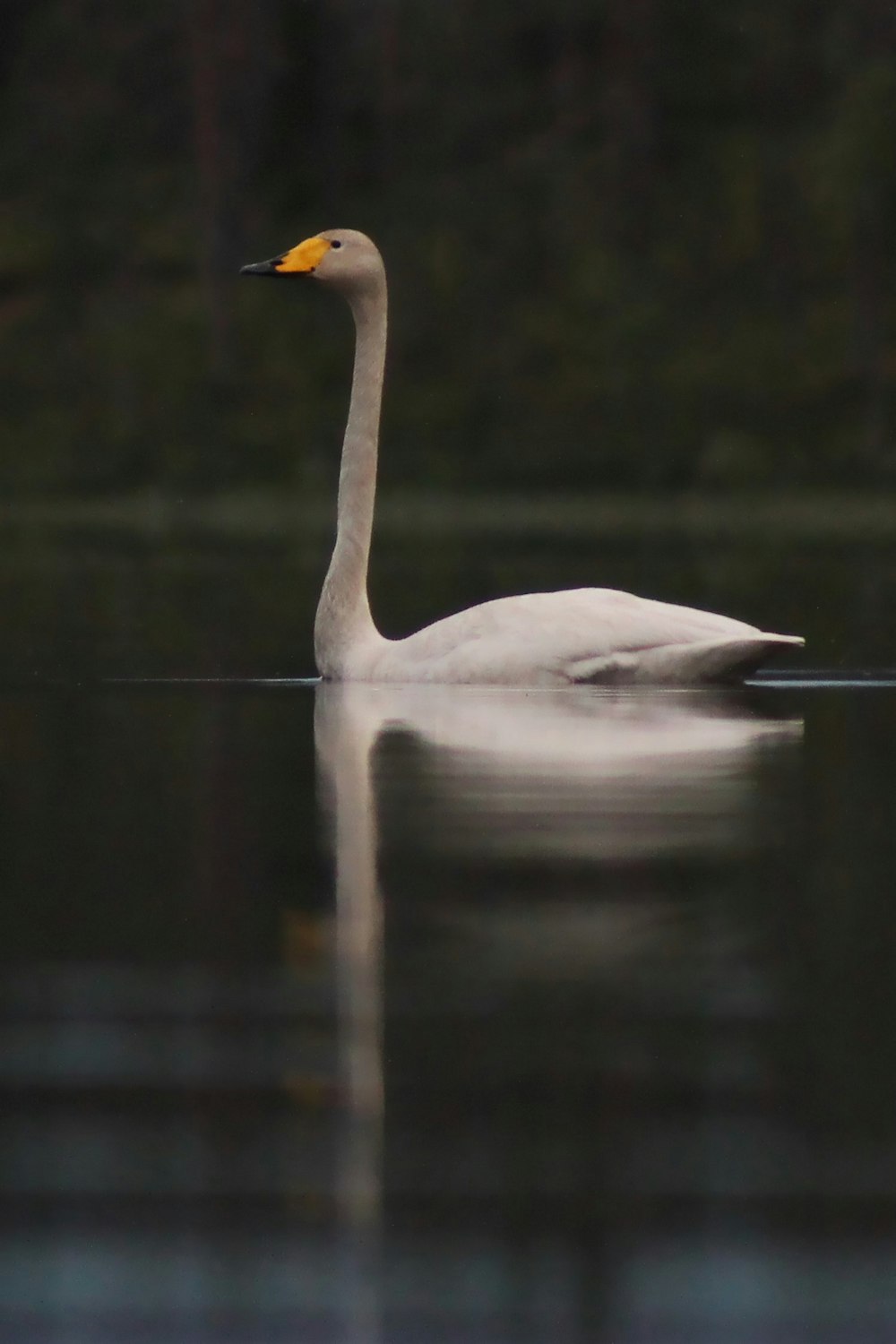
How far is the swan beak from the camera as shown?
36.7ft

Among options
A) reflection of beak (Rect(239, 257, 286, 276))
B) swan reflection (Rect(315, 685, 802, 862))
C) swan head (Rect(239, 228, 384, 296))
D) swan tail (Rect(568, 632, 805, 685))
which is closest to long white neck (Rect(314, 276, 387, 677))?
swan head (Rect(239, 228, 384, 296))

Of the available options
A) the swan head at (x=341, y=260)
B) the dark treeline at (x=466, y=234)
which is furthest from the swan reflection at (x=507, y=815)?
the dark treeline at (x=466, y=234)

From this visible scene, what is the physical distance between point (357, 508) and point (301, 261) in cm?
101

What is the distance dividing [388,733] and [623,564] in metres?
11.2

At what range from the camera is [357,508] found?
11.1m

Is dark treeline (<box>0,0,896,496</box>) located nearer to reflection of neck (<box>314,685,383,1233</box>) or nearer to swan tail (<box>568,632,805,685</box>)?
swan tail (<box>568,632,805,685</box>)

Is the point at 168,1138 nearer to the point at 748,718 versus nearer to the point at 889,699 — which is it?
the point at 748,718

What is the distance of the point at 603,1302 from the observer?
2869mm

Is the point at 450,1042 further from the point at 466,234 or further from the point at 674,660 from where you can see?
the point at 466,234

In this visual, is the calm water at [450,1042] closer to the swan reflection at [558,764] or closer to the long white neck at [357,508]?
the swan reflection at [558,764]

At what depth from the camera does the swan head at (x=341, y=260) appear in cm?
1145

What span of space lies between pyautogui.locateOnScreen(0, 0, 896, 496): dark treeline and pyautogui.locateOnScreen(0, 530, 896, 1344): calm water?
25.8m

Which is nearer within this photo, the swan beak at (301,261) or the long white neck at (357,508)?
the long white neck at (357,508)

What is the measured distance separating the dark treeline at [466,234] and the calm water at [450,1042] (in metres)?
25.8
